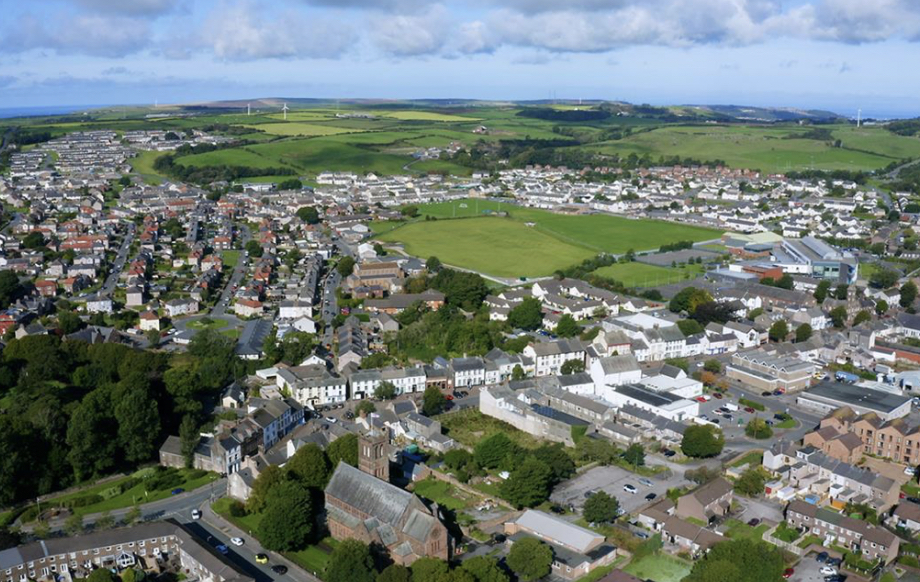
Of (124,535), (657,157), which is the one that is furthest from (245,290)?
(657,157)

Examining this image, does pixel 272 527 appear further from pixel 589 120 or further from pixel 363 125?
pixel 589 120

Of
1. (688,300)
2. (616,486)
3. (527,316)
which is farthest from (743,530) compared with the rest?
(688,300)

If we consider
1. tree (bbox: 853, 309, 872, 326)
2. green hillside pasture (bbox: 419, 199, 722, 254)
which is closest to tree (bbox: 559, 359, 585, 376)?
tree (bbox: 853, 309, 872, 326)

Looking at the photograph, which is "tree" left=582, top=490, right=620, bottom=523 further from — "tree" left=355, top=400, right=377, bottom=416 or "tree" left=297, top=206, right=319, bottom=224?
"tree" left=297, top=206, right=319, bottom=224

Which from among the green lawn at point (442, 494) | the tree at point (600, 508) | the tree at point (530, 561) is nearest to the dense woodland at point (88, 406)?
the green lawn at point (442, 494)

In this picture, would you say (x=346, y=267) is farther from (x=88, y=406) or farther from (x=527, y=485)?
(x=527, y=485)
